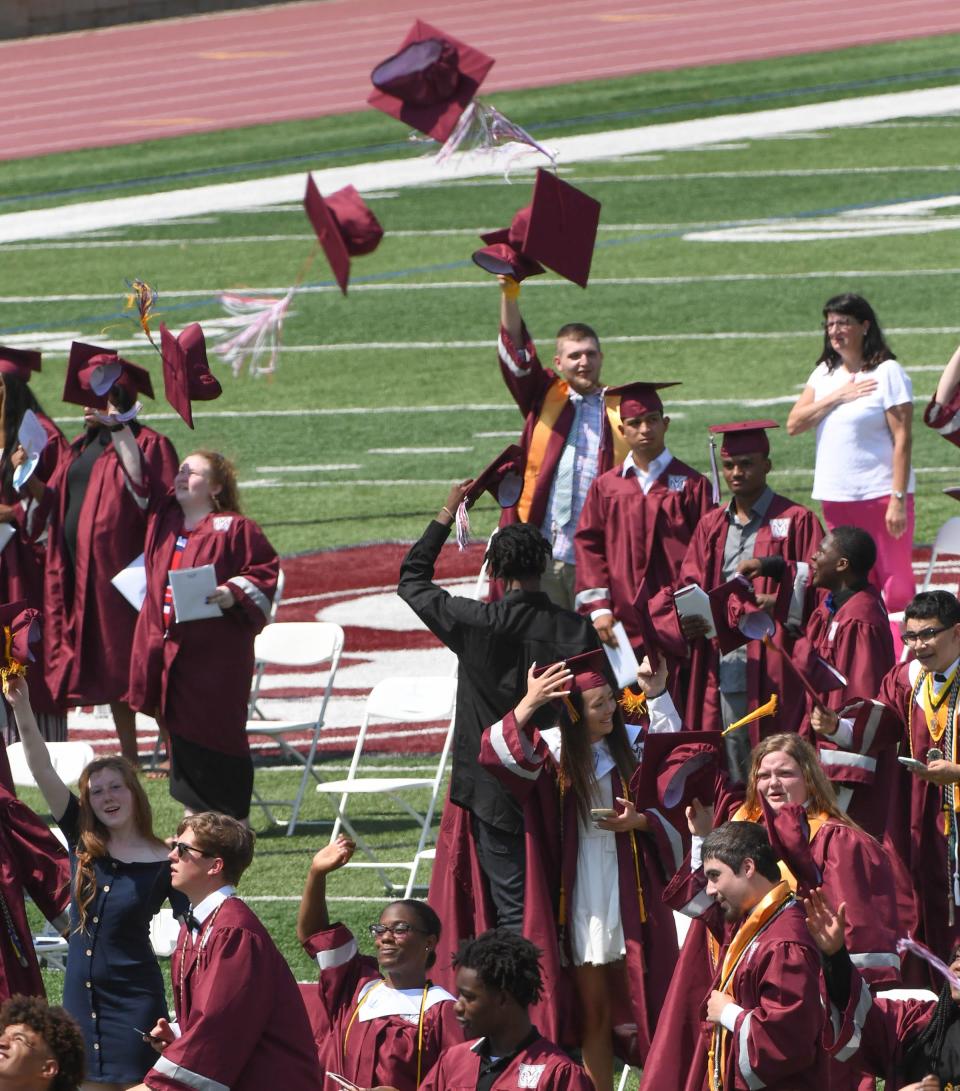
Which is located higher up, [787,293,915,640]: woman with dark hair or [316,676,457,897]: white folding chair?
[787,293,915,640]: woman with dark hair

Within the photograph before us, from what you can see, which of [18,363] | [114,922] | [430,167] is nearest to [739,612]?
[114,922]

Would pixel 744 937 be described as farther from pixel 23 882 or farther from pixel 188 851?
pixel 23 882

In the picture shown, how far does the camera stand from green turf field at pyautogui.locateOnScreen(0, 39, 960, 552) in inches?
728

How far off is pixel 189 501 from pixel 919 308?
12.6 metres

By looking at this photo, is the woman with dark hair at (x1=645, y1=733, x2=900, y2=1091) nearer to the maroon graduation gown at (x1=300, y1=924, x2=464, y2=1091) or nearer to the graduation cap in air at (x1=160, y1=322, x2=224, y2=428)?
the maroon graduation gown at (x1=300, y1=924, x2=464, y2=1091)

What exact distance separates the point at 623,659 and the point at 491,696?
174 centimetres

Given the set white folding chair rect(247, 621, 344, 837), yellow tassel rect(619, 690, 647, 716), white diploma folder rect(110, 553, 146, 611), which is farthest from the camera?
white folding chair rect(247, 621, 344, 837)

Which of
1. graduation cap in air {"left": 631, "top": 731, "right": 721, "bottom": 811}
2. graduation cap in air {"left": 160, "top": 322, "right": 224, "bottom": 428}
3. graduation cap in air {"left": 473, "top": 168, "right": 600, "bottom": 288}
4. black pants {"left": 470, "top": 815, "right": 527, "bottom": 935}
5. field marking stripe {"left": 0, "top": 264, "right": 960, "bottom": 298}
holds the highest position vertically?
graduation cap in air {"left": 473, "top": 168, "right": 600, "bottom": 288}

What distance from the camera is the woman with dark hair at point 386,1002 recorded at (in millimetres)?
7125

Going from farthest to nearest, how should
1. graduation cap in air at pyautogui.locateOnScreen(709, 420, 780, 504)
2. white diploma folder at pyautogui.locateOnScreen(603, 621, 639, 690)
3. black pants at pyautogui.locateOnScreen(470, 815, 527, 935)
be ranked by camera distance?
white diploma folder at pyautogui.locateOnScreen(603, 621, 639, 690) < graduation cap in air at pyautogui.locateOnScreen(709, 420, 780, 504) < black pants at pyautogui.locateOnScreen(470, 815, 527, 935)

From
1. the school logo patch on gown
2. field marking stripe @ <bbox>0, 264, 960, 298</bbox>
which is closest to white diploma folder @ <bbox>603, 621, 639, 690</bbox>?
the school logo patch on gown

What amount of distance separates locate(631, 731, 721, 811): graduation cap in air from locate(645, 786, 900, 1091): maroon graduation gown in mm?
426

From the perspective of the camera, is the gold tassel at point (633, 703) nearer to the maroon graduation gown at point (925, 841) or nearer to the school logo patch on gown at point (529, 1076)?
the maroon graduation gown at point (925, 841)

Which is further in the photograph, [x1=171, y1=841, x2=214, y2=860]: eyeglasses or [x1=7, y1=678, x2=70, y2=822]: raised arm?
[x1=7, y1=678, x2=70, y2=822]: raised arm
